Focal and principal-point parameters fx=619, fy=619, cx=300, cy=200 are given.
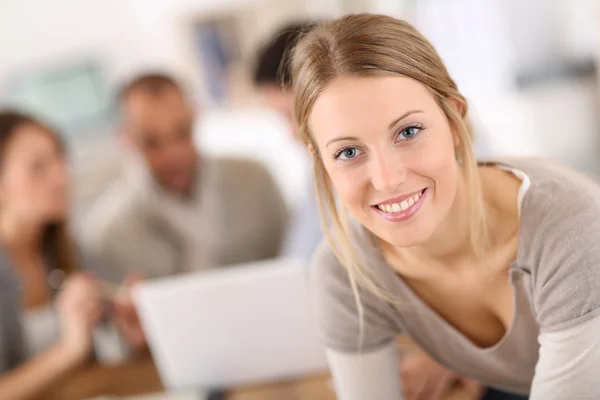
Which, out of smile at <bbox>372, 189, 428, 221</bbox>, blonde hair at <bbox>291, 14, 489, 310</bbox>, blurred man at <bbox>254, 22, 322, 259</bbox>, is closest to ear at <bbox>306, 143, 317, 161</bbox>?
blonde hair at <bbox>291, 14, 489, 310</bbox>

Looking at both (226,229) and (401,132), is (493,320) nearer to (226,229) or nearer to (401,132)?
(401,132)

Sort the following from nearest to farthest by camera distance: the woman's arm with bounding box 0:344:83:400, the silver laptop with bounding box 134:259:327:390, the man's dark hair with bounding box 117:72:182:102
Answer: the silver laptop with bounding box 134:259:327:390, the woman's arm with bounding box 0:344:83:400, the man's dark hair with bounding box 117:72:182:102

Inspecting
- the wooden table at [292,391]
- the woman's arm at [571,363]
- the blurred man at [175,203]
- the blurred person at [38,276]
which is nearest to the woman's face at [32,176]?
the blurred person at [38,276]

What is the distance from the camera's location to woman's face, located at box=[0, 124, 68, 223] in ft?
4.79

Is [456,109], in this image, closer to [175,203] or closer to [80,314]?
[80,314]

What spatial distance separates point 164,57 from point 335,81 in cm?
316

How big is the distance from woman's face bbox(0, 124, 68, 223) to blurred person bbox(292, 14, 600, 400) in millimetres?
974

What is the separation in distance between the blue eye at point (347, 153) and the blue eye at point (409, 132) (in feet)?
0.16

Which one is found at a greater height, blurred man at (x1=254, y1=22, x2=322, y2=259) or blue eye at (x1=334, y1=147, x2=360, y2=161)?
blue eye at (x1=334, y1=147, x2=360, y2=161)

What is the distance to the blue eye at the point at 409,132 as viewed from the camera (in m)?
0.65

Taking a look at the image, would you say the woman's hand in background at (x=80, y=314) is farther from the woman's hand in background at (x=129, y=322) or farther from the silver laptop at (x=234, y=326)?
Answer: the silver laptop at (x=234, y=326)

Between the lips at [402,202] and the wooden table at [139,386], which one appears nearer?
the lips at [402,202]

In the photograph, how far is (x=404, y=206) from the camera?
26.3 inches

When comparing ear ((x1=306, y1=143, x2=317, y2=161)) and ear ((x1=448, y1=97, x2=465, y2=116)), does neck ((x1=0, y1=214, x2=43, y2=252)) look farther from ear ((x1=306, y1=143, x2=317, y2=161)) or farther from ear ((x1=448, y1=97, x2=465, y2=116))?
ear ((x1=448, y1=97, x2=465, y2=116))
